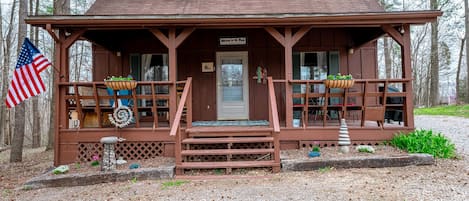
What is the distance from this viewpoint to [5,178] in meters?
5.32

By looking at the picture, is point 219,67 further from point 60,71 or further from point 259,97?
point 60,71

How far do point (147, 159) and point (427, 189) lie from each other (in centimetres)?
419

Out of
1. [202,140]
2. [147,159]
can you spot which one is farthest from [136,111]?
[202,140]

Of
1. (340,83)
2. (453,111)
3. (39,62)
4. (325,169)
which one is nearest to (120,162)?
(39,62)

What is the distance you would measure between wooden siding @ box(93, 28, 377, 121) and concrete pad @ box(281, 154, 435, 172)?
270cm

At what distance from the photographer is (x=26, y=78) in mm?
4820

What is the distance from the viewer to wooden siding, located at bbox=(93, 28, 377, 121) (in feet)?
23.2

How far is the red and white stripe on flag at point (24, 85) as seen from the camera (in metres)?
4.73

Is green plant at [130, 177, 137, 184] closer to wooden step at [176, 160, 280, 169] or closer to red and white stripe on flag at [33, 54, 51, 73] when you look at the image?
wooden step at [176, 160, 280, 169]

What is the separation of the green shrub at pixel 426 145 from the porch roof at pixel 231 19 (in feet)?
6.60

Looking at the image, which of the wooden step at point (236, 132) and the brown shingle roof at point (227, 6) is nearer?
the wooden step at point (236, 132)

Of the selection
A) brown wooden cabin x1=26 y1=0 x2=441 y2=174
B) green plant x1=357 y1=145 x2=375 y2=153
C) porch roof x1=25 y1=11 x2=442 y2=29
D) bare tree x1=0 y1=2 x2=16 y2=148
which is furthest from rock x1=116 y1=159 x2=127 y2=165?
bare tree x1=0 y1=2 x2=16 y2=148

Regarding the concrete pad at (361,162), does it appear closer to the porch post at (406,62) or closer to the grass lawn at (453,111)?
the porch post at (406,62)

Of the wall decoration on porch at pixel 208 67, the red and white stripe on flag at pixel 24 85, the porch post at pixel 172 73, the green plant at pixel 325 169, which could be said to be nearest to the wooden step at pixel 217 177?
the green plant at pixel 325 169
